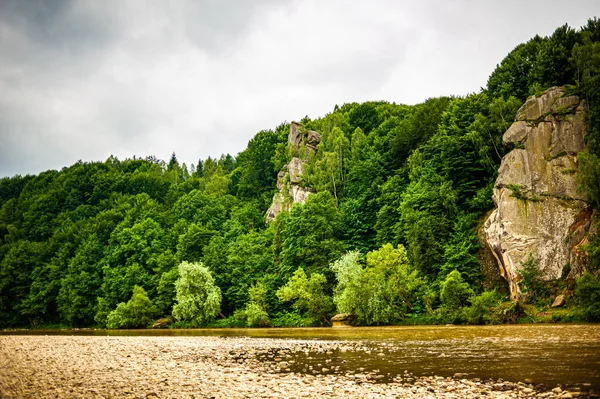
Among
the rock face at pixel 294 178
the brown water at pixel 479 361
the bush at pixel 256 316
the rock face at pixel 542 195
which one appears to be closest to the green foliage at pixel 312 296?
the bush at pixel 256 316

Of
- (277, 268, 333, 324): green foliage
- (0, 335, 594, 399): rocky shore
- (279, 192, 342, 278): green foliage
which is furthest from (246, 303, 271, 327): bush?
(0, 335, 594, 399): rocky shore

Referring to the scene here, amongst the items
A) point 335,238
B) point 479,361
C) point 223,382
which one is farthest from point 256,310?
point 223,382

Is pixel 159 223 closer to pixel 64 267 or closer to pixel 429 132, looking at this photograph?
pixel 64 267

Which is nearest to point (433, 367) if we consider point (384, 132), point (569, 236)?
point (569, 236)

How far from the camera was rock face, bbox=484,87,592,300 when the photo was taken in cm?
5044

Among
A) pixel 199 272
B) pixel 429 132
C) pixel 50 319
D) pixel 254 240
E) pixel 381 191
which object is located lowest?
pixel 50 319

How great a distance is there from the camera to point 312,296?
213 feet

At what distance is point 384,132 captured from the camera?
341 ft

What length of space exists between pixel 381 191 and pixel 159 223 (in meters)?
65.2

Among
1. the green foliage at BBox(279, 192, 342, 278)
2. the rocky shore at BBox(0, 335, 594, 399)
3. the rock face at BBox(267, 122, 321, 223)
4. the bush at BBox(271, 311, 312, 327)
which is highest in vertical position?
the rock face at BBox(267, 122, 321, 223)

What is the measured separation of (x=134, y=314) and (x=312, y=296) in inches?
1440

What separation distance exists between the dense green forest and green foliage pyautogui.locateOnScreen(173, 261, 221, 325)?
276mm

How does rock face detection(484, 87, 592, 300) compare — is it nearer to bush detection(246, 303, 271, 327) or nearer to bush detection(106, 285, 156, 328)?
bush detection(246, 303, 271, 327)

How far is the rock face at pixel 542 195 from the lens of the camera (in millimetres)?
50438
